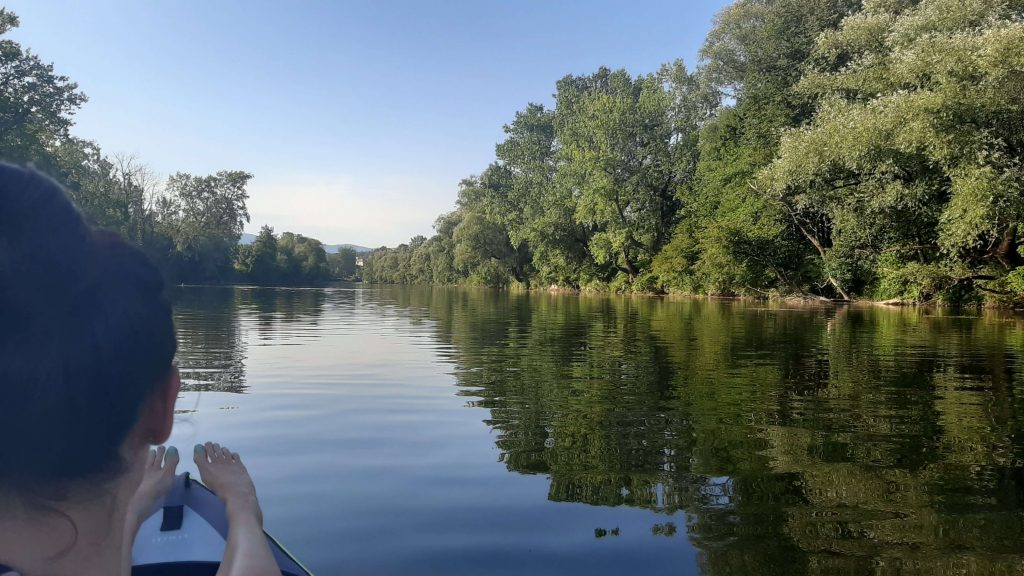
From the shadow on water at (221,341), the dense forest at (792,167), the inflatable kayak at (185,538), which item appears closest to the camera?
the inflatable kayak at (185,538)

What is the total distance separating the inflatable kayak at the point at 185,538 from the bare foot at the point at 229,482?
0.07 m

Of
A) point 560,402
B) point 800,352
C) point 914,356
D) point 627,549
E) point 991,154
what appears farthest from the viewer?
point 991,154

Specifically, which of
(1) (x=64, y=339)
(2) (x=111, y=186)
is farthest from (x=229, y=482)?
(2) (x=111, y=186)

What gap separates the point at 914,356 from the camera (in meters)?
11.0

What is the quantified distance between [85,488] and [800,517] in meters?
3.62

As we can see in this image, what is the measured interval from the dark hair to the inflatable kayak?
2.13 ft

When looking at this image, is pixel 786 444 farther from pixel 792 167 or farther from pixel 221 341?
pixel 792 167

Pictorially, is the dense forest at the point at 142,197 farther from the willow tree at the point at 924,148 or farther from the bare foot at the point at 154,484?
the willow tree at the point at 924,148

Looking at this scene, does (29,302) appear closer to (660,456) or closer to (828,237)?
(660,456)

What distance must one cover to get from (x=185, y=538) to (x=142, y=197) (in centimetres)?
6342

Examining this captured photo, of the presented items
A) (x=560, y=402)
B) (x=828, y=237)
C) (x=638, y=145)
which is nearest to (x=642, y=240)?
(x=638, y=145)

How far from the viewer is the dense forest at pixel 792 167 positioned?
19.4 metres

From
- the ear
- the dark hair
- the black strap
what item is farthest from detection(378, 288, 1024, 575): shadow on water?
the dark hair

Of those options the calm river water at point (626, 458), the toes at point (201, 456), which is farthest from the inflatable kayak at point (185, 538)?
the calm river water at point (626, 458)
